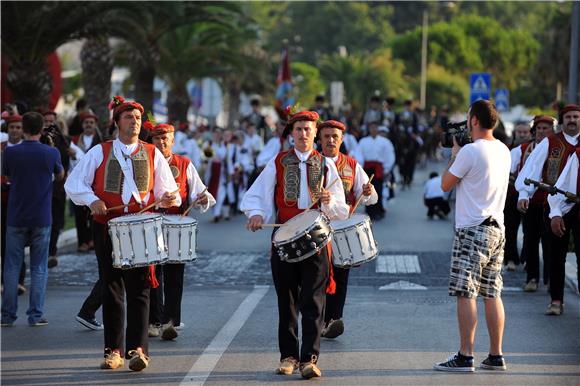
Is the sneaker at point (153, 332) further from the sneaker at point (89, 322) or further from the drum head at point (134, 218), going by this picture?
the drum head at point (134, 218)

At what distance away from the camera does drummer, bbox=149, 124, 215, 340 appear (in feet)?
35.2

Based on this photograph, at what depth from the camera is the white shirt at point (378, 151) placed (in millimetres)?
24359

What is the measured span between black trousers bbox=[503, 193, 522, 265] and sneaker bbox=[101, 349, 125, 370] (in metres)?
7.11

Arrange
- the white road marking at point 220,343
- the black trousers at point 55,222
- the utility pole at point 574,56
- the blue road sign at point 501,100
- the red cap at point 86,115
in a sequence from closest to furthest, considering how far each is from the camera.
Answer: the white road marking at point 220,343 < the black trousers at point 55,222 < the red cap at point 86,115 < the utility pole at point 574,56 < the blue road sign at point 501,100

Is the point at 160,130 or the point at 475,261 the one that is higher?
the point at 160,130

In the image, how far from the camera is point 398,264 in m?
16.6

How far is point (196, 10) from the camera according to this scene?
32.2 metres

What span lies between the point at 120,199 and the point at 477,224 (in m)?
2.56

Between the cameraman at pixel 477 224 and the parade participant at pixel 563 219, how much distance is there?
2.40m

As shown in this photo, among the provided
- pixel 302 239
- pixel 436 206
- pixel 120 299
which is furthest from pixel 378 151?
pixel 302 239

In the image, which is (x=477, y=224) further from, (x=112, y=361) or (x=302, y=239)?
(x=112, y=361)

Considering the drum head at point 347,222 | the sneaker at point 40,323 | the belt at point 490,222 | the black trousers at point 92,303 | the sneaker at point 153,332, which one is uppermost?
the belt at point 490,222

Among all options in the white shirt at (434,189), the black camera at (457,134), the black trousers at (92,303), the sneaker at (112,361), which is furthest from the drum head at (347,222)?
the white shirt at (434,189)

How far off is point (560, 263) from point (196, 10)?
21.3 metres
